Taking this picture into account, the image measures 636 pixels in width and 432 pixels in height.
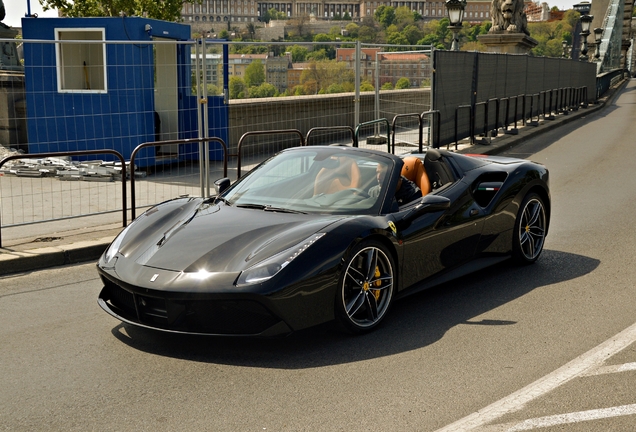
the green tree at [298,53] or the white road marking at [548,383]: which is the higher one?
the green tree at [298,53]

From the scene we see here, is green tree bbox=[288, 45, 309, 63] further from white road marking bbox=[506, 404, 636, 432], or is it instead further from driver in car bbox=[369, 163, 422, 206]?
white road marking bbox=[506, 404, 636, 432]

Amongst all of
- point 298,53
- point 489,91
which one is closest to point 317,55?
point 298,53

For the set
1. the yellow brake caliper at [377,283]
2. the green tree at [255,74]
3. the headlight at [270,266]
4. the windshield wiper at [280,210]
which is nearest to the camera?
the headlight at [270,266]

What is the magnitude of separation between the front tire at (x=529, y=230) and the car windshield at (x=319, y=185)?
1802mm

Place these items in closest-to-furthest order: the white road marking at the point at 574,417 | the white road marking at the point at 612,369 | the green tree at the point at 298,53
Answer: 1. the white road marking at the point at 574,417
2. the white road marking at the point at 612,369
3. the green tree at the point at 298,53

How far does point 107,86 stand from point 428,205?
9.76 metres

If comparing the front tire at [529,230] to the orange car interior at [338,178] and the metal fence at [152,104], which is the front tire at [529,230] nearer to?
the orange car interior at [338,178]

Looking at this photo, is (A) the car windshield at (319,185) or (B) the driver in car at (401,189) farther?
(B) the driver in car at (401,189)

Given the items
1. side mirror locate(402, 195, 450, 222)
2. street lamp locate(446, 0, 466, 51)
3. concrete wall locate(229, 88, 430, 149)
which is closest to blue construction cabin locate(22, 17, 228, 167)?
concrete wall locate(229, 88, 430, 149)

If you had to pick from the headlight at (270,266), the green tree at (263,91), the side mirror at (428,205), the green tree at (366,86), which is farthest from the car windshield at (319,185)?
the green tree at (366,86)

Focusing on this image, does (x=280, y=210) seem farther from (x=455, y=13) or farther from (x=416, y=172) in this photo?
(x=455, y=13)

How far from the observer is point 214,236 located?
5742mm

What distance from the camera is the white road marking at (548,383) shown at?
4336mm

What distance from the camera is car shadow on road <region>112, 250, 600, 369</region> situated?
211 inches
